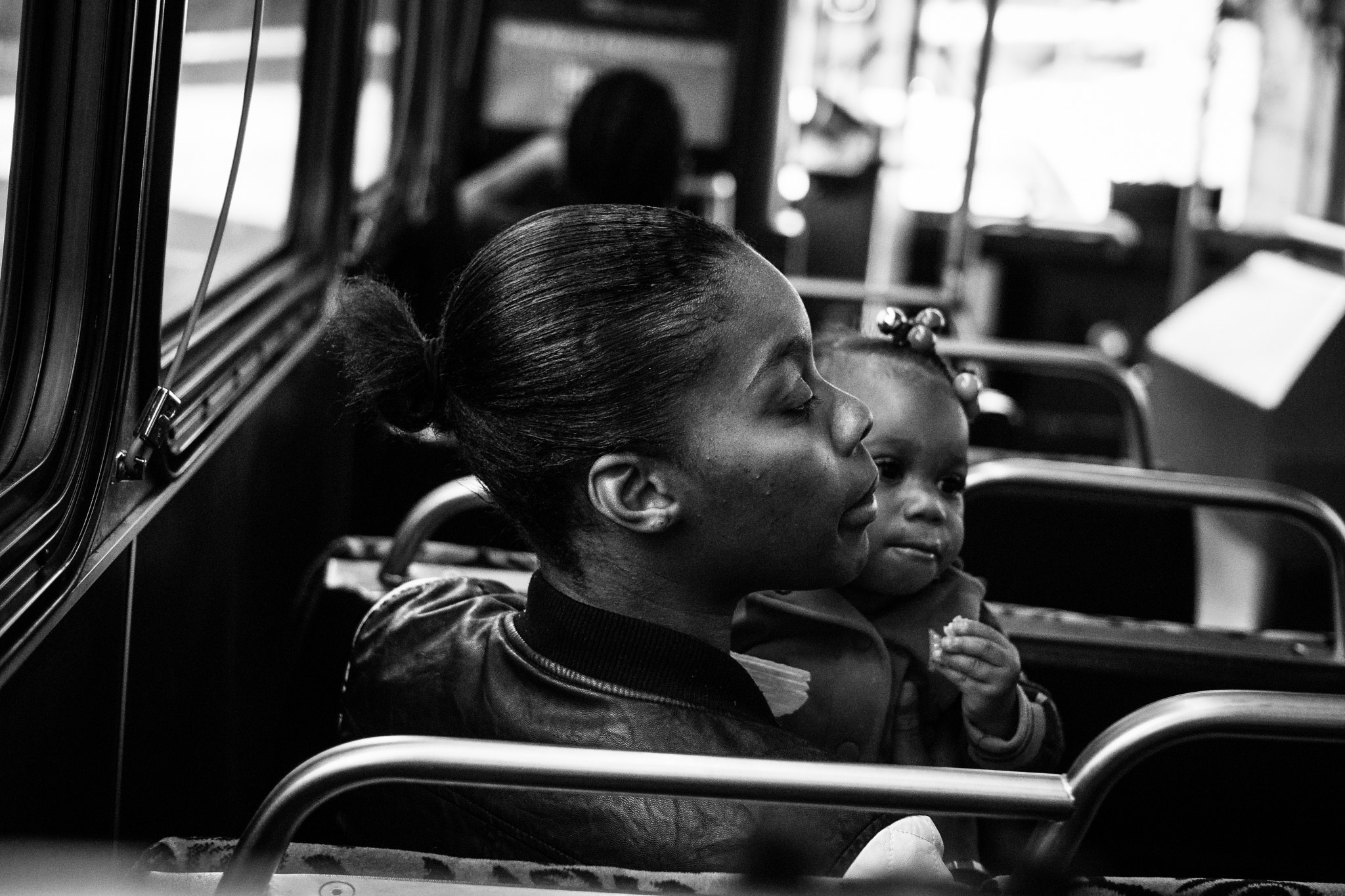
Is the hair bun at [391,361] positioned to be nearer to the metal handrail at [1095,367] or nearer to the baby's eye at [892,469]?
the baby's eye at [892,469]

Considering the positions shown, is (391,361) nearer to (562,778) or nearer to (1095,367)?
(562,778)

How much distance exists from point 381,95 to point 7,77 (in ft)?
11.1

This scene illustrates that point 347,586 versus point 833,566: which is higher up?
point 833,566

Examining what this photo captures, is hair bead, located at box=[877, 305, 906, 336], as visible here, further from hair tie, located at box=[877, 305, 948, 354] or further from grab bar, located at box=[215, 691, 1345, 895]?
grab bar, located at box=[215, 691, 1345, 895]

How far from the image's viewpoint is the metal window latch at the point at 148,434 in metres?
1.32

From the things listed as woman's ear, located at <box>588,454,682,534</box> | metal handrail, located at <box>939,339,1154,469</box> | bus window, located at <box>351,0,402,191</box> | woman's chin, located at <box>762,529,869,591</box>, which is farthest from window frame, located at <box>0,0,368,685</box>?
bus window, located at <box>351,0,402,191</box>

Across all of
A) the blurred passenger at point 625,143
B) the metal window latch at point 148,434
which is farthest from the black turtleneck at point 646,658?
the blurred passenger at point 625,143

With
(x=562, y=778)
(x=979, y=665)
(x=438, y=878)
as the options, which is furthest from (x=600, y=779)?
(x=979, y=665)

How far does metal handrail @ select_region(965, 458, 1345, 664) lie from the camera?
190 centimetres

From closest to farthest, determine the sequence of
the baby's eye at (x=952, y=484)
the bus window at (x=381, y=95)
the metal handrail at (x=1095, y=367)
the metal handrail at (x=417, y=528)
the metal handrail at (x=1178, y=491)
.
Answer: the baby's eye at (x=952, y=484), the metal handrail at (x=417, y=528), the metal handrail at (x=1178, y=491), the metal handrail at (x=1095, y=367), the bus window at (x=381, y=95)

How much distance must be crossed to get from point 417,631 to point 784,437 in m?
0.34

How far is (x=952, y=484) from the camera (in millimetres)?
1442

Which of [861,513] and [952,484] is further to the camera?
[952,484]

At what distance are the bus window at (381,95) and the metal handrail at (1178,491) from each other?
2453mm
